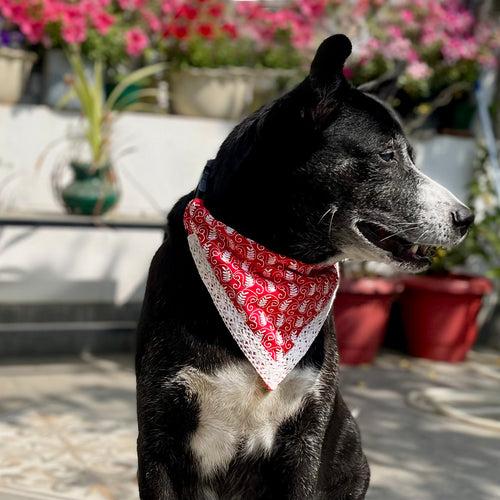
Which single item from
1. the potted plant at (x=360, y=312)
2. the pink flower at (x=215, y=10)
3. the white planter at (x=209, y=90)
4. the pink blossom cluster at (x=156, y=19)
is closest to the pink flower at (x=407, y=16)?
the pink blossom cluster at (x=156, y=19)

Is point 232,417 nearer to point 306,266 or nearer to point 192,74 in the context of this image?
point 306,266

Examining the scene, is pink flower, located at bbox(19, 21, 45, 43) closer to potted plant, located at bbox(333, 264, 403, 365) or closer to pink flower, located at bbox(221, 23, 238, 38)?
pink flower, located at bbox(221, 23, 238, 38)

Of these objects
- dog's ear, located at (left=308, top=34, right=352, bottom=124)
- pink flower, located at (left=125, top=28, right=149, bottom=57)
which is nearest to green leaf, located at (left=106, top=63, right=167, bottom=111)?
pink flower, located at (left=125, top=28, right=149, bottom=57)

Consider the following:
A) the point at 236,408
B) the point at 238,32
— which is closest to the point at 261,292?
the point at 236,408

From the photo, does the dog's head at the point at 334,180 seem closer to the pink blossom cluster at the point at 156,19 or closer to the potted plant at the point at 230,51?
the pink blossom cluster at the point at 156,19

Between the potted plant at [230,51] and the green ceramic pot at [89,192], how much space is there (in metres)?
0.98

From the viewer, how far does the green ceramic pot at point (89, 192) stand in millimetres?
4727

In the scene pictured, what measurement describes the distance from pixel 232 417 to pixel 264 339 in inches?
7.9

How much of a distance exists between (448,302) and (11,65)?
273 centimetres

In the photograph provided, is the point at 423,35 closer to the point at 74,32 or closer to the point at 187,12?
the point at 187,12

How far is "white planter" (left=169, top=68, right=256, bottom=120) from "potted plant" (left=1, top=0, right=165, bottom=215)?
18 cm

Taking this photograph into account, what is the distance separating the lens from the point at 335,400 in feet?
8.13

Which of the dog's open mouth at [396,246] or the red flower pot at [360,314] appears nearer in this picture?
the dog's open mouth at [396,246]

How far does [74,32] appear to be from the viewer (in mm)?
5129
